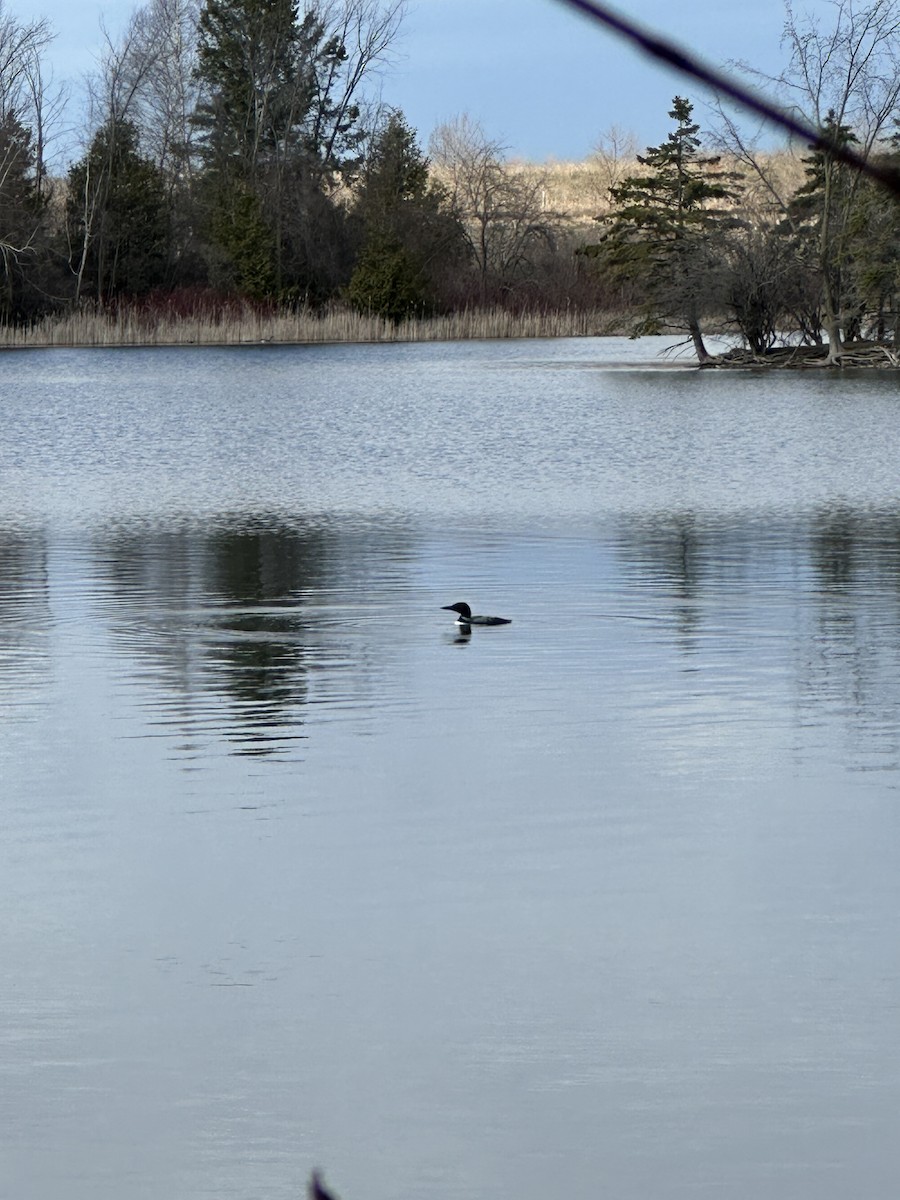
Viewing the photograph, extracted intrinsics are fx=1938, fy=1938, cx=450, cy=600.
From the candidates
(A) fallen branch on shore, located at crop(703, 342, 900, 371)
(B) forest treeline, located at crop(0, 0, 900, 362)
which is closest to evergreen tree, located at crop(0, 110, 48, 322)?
(B) forest treeline, located at crop(0, 0, 900, 362)

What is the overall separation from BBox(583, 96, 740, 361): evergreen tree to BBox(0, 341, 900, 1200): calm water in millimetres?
25064

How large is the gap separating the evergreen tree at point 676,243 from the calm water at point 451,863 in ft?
82.2

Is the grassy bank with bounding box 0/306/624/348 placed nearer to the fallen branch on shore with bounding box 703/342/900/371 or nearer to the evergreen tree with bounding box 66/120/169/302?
the evergreen tree with bounding box 66/120/169/302

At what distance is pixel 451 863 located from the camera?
628 centimetres

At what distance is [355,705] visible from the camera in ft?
28.6

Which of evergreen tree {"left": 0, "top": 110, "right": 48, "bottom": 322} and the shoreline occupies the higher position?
evergreen tree {"left": 0, "top": 110, "right": 48, "bottom": 322}

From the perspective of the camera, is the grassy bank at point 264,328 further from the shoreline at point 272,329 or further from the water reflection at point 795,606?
the water reflection at point 795,606

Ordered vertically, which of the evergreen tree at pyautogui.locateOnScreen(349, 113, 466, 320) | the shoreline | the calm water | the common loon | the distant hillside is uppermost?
the distant hillside

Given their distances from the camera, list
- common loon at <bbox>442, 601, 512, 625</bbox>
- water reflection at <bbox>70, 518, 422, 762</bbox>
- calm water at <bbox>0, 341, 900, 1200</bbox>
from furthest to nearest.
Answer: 1. common loon at <bbox>442, 601, 512, 625</bbox>
2. water reflection at <bbox>70, 518, 422, 762</bbox>
3. calm water at <bbox>0, 341, 900, 1200</bbox>

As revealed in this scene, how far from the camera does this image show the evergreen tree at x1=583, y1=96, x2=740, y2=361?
39625 millimetres

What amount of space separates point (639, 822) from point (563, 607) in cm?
455

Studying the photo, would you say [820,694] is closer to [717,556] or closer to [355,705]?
[355,705]

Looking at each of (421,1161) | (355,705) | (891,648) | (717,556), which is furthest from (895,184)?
(717,556)

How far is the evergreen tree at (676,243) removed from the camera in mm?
39625
